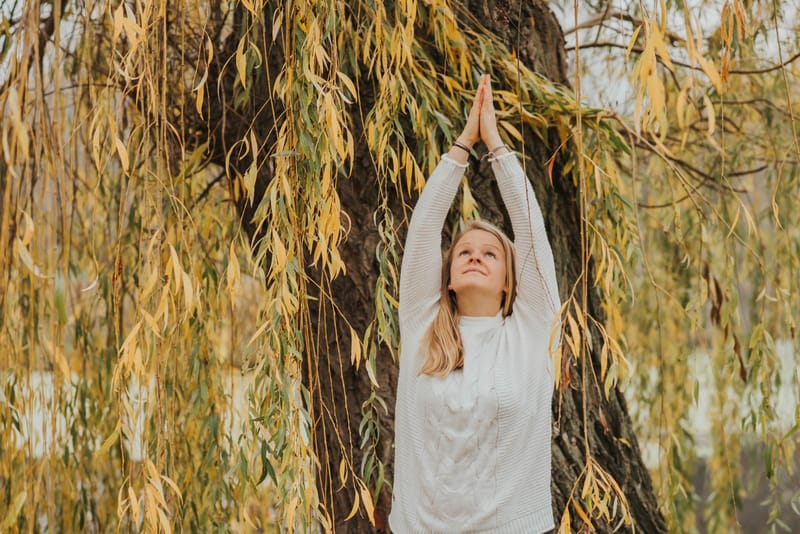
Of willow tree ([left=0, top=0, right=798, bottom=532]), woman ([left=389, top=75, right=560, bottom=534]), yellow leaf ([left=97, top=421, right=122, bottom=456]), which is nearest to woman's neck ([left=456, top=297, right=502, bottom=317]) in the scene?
woman ([left=389, top=75, right=560, bottom=534])

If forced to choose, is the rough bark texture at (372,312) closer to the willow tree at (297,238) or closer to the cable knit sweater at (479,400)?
the willow tree at (297,238)

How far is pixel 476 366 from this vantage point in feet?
5.73

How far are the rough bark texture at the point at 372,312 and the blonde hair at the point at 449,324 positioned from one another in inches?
10.7

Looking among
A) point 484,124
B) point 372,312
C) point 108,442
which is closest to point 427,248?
point 484,124

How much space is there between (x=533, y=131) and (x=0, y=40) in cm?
131

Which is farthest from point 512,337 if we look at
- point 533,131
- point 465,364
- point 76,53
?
point 76,53

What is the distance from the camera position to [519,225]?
1774 mm

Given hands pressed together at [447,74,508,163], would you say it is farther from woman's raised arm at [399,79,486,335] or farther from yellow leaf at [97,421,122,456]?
yellow leaf at [97,421,122,456]

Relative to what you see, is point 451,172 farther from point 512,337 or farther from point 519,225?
point 512,337

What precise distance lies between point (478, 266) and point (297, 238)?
0.34 meters

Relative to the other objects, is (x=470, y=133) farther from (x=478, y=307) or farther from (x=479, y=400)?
(x=479, y=400)

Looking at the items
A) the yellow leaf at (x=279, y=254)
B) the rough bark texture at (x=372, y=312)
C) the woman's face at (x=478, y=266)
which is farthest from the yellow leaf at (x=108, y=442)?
the woman's face at (x=478, y=266)

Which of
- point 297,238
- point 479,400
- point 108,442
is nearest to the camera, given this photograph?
point 108,442

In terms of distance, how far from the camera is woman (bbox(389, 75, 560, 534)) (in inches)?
67.0
